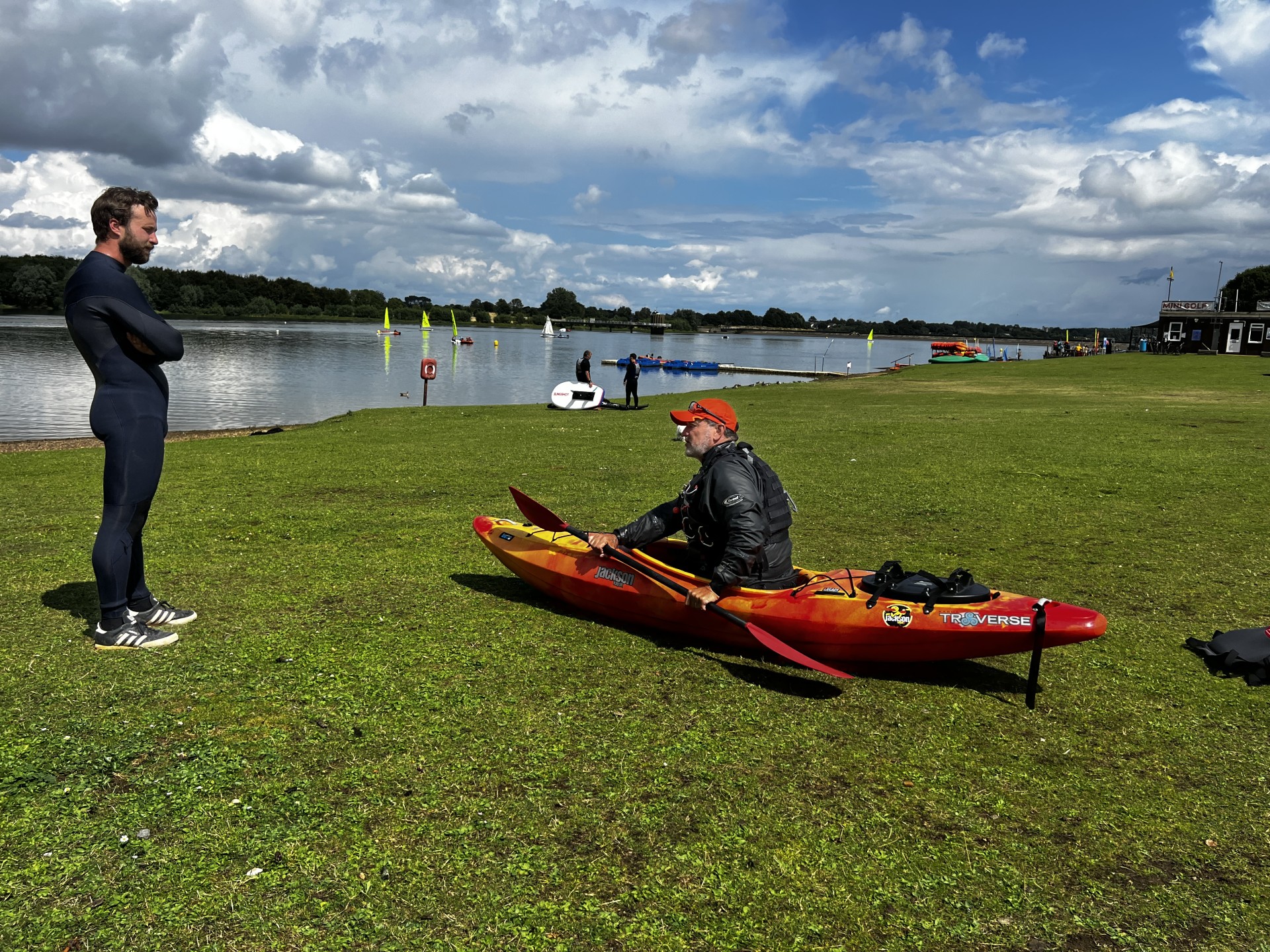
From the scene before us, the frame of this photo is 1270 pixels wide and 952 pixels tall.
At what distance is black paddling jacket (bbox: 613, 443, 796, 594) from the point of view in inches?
245

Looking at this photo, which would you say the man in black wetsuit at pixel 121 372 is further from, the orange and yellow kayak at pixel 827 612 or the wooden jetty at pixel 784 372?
the wooden jetty at pixel 784 372

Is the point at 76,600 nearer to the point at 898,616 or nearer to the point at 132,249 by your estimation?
the point at 132,249

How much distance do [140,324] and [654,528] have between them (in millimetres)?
4116

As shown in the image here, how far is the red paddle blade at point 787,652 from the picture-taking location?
582cm

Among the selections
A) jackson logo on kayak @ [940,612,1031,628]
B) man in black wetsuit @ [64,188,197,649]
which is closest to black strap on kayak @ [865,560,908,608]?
jackson logo on kayak @ [940,612,1031,628]

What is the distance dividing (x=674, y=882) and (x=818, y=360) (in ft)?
386

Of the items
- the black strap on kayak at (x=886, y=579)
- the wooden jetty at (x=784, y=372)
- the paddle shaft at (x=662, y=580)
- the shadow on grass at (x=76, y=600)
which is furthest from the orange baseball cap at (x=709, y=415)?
the wooden jetty at (x=784, y=372)

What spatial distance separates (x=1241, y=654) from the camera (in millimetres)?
6199

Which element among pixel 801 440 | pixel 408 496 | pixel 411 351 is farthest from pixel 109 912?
pixel 411 351

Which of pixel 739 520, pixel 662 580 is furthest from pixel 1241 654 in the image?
pixel 662 580

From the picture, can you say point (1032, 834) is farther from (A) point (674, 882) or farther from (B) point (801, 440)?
(B) point (801, 440)

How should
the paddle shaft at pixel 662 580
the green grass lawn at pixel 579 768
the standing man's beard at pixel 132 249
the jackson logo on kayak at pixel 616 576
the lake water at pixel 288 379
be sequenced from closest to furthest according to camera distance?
the green grass lawn at pixel 579 768 → the standing man's beard at pixel 132 249 → the paddle shaft at pixel 662 580 → the jackson logo on kayak at pixel 616 576 → the lake water at pixel 288 379

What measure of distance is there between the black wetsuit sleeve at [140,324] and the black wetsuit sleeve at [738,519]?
393 cm

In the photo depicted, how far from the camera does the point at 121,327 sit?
561 centimetres
